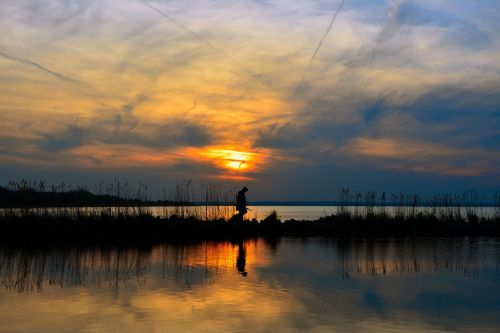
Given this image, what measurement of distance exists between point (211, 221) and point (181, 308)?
13.5 m

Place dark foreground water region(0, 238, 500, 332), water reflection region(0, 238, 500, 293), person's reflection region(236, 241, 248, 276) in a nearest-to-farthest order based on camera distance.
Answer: dark foreground water region(0, 238, 500, 332)
water reflection region(0, 238, 500, 293)
person's reflection region(236, 241, 248, 276)

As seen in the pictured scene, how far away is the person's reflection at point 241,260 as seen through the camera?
1294cm

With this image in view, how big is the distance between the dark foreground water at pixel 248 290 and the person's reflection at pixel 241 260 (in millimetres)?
75

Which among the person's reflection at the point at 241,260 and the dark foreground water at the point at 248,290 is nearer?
the dark foreground water at the point at 248,290

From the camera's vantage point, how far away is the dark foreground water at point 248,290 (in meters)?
7.95

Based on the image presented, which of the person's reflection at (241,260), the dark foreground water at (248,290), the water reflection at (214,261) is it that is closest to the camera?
the dark foreground water at (248,290)

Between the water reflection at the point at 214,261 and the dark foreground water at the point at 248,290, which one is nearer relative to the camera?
the dark foreground water at the point at 248,290

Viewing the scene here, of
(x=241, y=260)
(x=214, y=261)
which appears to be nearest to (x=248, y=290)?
(x=214, y=261)

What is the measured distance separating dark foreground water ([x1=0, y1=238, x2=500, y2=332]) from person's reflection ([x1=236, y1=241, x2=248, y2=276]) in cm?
7

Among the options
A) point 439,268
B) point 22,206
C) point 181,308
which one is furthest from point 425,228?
point 181,308

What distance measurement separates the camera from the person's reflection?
12938 mm

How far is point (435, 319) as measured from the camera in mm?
8195

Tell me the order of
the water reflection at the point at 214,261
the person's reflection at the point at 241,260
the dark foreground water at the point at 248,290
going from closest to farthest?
the dark foreground water at the point at 248,290, the water reflection at the point at 214,261, the person's reflection at the point at 241,260

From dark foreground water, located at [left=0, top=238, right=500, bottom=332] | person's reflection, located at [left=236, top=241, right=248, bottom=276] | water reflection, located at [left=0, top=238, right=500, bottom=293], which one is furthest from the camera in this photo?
person's reflection, located at [left=236, top=241, right=248, bottom=276]
